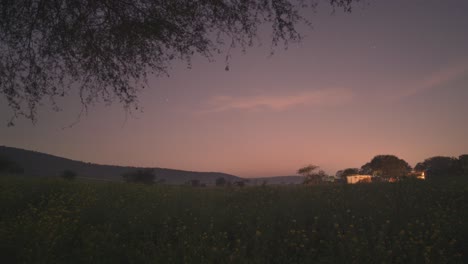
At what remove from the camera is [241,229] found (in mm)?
7676

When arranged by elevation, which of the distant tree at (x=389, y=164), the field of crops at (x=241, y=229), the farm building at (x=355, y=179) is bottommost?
the field of crops at (x=241, y=229)

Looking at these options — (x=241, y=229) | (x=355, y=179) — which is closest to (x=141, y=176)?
(x=355, y=179)

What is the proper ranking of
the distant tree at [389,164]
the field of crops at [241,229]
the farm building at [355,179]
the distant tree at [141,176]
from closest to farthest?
the field of crops at [241,229], the farm building at [355,179], the distant tree at [141,176], the distant tree at [389,164]

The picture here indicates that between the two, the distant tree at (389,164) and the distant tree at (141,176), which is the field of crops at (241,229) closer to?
the distant tree at (141,176)

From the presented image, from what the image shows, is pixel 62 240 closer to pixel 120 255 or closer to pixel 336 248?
pixel 120 255

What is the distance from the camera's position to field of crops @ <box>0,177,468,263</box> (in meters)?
5.85

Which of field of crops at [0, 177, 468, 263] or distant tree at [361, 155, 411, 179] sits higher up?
distant tree at [361, 155, 411, 179]

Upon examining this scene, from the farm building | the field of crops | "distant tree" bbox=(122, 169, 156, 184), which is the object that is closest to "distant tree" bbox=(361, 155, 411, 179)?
the farm building

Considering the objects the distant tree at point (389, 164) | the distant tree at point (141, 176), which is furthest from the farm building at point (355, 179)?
the distant tree at point (141, 176)

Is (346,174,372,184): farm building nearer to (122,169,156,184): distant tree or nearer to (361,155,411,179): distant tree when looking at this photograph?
(361,155,411,179): distant tree

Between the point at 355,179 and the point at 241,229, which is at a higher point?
the point at 355,179

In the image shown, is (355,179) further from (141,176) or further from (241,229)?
(241,229)

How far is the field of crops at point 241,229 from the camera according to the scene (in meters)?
5.85

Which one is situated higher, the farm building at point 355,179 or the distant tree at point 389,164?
the distant tree at point 389,164
